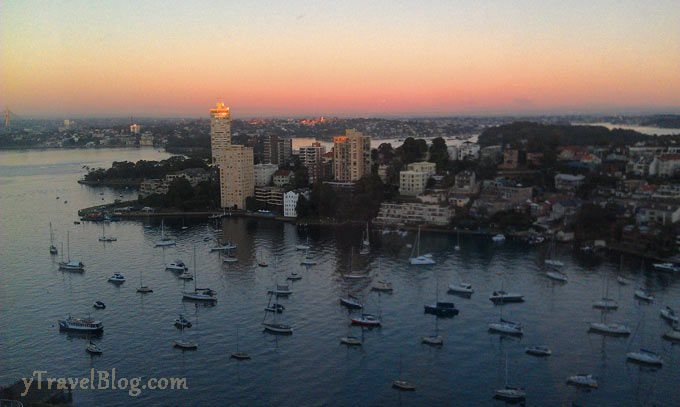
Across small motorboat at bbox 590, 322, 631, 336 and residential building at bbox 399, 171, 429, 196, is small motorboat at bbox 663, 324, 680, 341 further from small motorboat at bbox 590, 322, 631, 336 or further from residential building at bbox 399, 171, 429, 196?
residential building at bbox 399, 171, 429, 196

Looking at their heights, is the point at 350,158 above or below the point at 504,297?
above

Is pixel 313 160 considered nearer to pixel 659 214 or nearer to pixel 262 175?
pixel 262 175

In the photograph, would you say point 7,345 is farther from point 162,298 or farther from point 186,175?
point 186,175

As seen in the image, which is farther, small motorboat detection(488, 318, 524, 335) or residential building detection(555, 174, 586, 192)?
residential building detection(555, 174, 586, 192)

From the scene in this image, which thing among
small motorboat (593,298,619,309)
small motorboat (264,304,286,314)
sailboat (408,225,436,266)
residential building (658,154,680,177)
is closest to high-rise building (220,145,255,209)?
sailboat (408,225,436,266)

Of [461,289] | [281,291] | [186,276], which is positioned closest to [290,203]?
[186,276]

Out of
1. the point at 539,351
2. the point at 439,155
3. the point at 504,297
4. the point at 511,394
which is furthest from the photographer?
the point at 439,155

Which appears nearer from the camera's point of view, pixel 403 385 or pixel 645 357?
pixel 403 385
